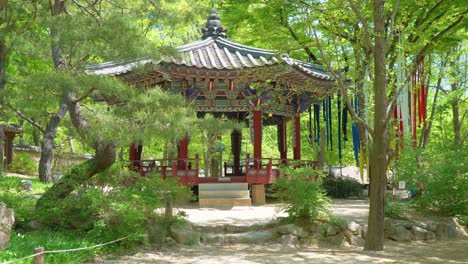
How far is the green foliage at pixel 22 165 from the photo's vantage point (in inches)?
1021

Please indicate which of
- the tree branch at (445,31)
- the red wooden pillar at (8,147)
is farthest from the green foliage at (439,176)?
the red wooden pillar at (8,147)

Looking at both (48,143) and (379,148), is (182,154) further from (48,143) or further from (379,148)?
(379,148)

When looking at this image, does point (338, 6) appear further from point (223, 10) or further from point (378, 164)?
point (223, 10)

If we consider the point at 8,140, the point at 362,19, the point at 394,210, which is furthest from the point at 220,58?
the point at 8,140

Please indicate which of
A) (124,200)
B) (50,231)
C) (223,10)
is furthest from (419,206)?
(223,10)

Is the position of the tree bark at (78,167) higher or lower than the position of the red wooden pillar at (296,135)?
lower

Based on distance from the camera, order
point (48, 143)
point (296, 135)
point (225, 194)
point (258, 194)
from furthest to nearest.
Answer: point (48, 143)
point (296, 135)
point (258, 194)
point (225, 194)

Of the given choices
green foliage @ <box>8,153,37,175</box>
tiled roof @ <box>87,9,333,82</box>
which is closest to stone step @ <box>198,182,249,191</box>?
tiled roof @ <box>87,9,333,82</box>

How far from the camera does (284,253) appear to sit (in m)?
8.99

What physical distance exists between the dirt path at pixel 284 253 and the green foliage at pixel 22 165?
1799cm

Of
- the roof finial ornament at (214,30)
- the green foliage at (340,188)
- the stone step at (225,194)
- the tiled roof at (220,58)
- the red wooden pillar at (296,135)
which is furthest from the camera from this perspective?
the green foliage at (340,188)

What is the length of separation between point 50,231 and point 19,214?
75 cm

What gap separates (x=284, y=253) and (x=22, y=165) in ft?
69.3

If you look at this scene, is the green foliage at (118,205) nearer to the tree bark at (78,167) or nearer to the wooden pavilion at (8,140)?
the tree bark at (78,167)
